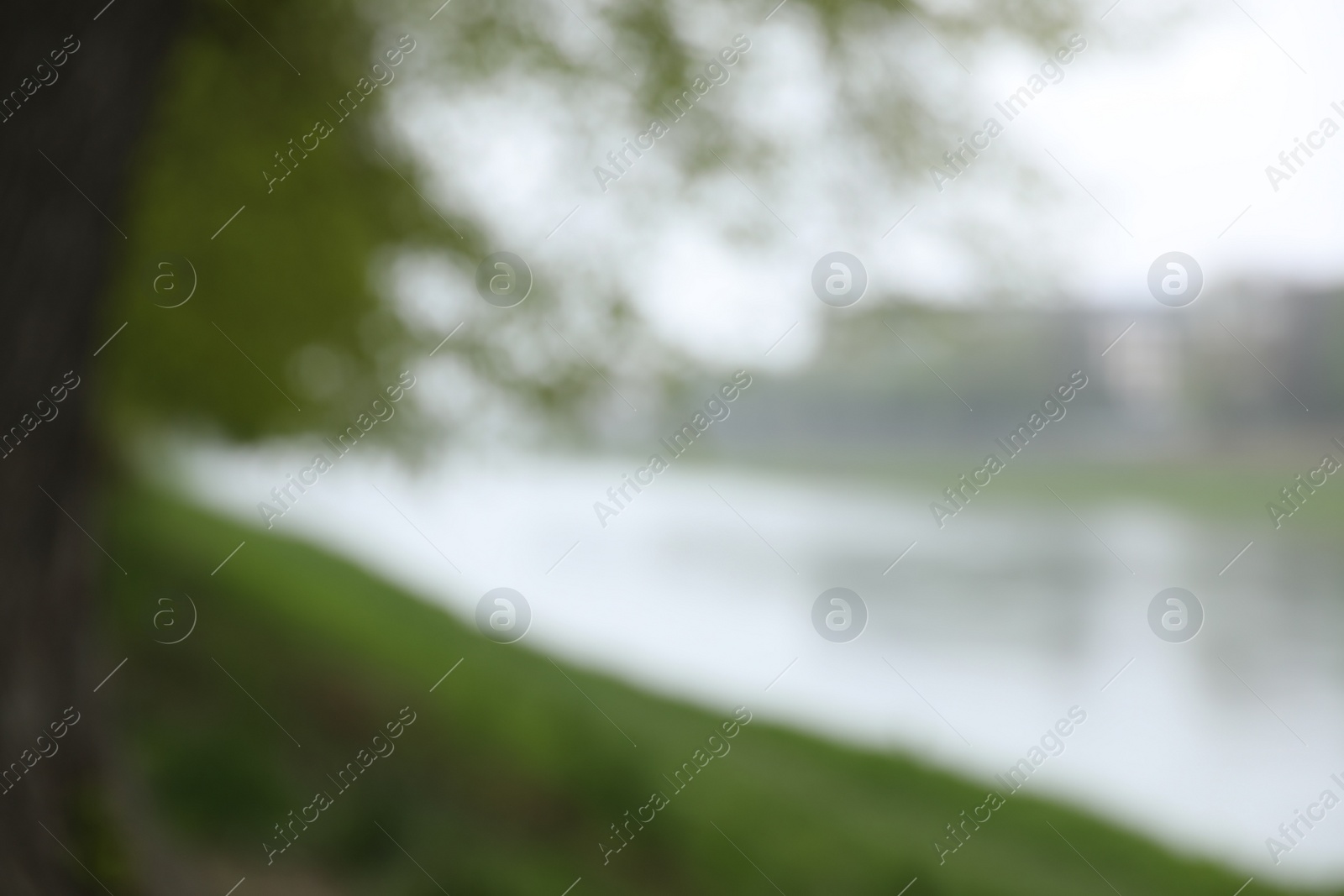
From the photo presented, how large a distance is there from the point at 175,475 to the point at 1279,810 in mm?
11301

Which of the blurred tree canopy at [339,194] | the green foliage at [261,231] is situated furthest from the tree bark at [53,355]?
the green foliage at [261,231]

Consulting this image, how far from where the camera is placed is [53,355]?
2.46 m

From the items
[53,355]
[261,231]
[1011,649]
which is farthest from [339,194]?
[1011,649]

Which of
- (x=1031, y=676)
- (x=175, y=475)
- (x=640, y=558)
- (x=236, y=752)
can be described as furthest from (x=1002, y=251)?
(x=640, y=558)

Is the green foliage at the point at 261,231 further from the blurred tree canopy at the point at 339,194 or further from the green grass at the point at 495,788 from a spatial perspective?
the green grass at the point at 495,788

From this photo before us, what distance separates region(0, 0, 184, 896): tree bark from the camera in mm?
2338

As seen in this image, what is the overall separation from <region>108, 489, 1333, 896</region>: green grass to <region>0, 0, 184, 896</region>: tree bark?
473 millimetres

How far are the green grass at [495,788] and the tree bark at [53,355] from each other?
47 centimetres

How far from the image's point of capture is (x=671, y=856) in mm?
4875

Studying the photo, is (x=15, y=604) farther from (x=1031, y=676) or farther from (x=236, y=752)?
(x=1031, y=676)

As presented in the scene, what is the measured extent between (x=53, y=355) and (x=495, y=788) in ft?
12.3

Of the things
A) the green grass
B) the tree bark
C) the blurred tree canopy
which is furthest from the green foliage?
the green grass

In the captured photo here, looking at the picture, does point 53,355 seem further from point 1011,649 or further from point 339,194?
point 1011,649

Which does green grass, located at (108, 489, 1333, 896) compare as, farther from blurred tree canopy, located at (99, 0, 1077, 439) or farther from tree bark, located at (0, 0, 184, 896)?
blurred tree canopy, located at (99, 0, 1077, 439)
